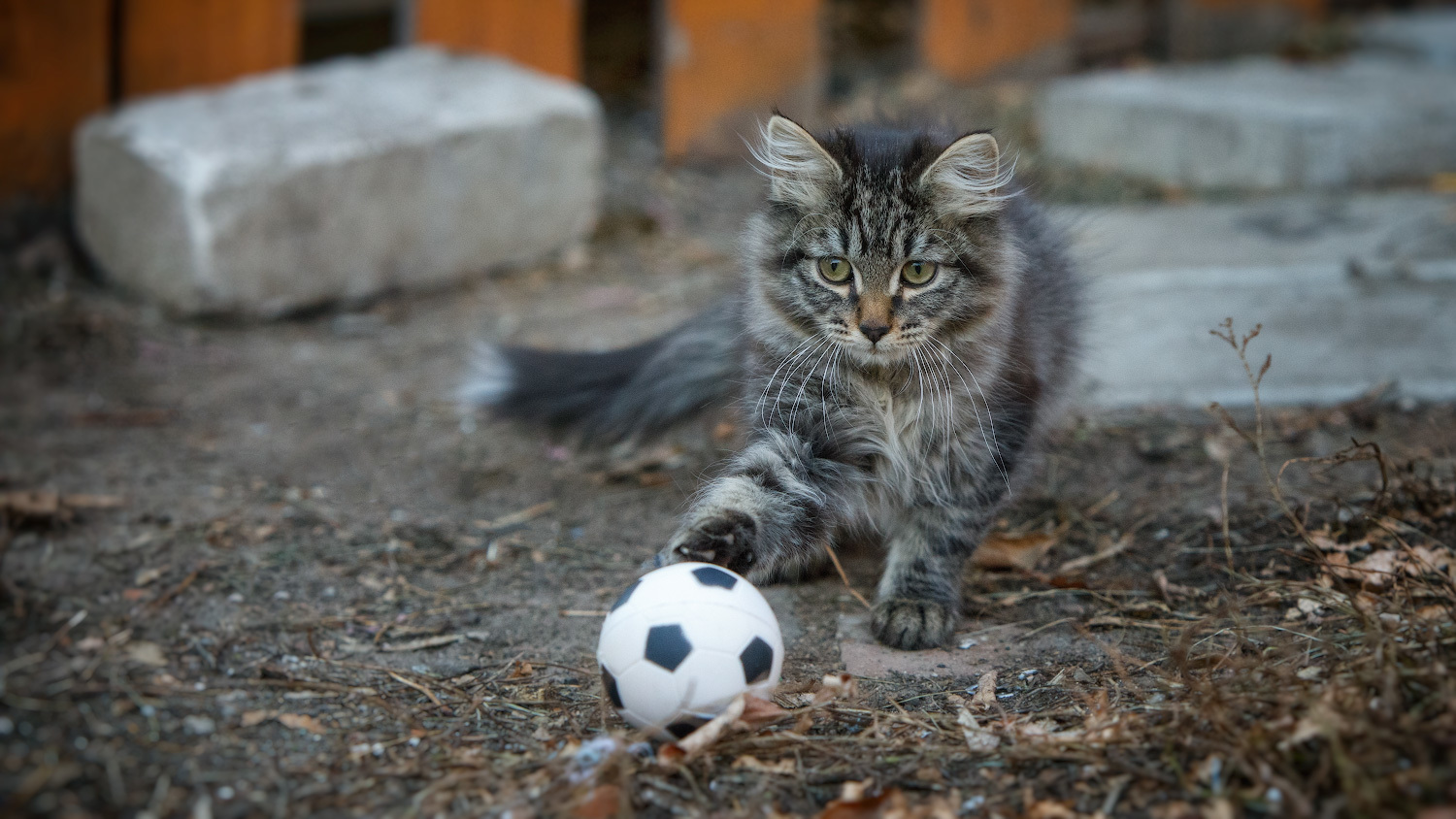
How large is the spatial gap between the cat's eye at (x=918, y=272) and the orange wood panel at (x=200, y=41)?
4.45 metres

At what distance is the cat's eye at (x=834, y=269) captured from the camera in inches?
126

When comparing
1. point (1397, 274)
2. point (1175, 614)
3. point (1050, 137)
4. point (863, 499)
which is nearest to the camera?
point (1175, 614)

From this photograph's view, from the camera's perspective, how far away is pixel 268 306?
18.2ft

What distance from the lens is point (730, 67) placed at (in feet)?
23.9

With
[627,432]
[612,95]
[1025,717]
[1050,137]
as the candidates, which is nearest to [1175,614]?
[1025,717]

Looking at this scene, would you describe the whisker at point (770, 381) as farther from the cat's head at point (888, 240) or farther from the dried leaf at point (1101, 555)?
the dried leaf at point (1101, 555)

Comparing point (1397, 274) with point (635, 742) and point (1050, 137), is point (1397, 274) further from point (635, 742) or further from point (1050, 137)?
point (635, 742)

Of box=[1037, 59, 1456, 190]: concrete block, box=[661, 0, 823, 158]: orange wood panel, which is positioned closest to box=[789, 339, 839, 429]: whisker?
box=[661, 0, 823, 158]: orange wood panel

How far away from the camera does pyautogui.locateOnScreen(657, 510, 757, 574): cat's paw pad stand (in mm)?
2803

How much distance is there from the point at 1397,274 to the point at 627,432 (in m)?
3.28

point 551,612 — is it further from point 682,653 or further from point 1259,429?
point 1259,429

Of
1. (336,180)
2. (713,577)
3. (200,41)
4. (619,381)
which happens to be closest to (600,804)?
(713,577)

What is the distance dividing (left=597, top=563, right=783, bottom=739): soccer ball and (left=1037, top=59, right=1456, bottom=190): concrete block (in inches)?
201

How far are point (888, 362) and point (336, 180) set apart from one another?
3312mm
